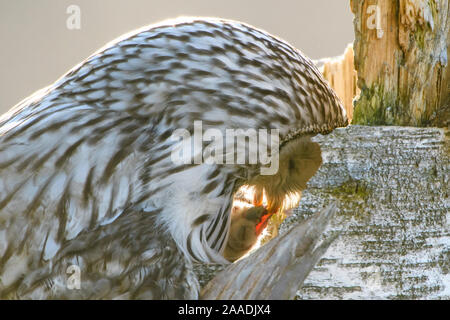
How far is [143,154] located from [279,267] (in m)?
0.49

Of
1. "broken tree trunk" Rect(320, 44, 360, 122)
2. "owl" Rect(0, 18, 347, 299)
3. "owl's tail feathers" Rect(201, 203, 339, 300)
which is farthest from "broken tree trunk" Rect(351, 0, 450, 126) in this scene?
"broken tree trunk" Rect(320, 44, 360, 122)

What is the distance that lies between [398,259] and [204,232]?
0.51m

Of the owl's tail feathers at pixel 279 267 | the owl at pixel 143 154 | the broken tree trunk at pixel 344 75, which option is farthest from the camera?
the broken tree trunk at pixel 344 75

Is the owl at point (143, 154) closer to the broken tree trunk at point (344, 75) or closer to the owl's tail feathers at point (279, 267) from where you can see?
the owl's tail feathers at point (279, 267)

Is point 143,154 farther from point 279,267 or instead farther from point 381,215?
point 381,215

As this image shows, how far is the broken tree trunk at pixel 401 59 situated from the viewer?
1.41 m

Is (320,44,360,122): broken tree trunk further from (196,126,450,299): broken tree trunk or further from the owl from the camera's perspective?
(196,126,450,299): broken tree trunk

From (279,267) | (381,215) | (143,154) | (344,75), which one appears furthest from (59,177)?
(344,75)

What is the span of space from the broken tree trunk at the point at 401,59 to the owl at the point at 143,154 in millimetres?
157

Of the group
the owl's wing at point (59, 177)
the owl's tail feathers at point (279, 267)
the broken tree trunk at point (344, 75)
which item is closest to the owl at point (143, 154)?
the owl's wing at point (59, 177)

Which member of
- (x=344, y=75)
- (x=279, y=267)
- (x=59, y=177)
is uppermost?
(x=344, y=75)

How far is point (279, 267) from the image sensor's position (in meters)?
1.05

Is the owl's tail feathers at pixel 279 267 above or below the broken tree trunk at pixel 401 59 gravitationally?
below

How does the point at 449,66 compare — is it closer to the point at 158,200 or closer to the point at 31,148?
the point at 158,200
